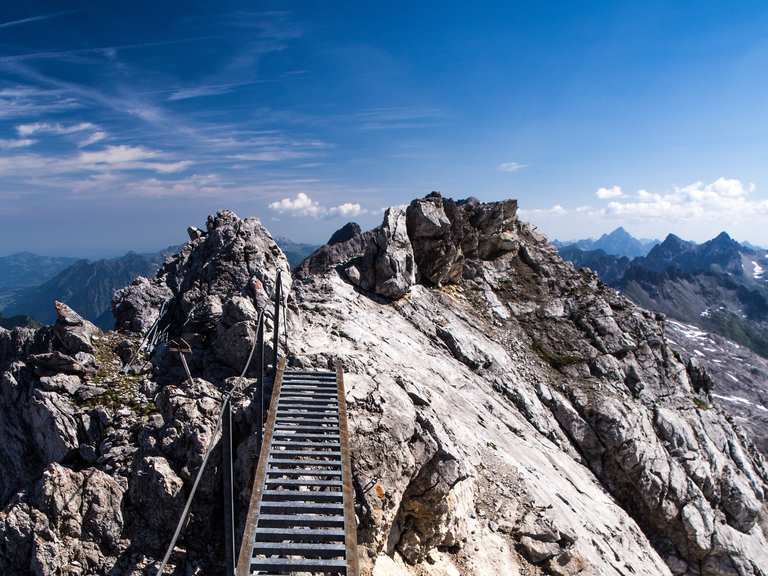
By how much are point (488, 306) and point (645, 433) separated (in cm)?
1740

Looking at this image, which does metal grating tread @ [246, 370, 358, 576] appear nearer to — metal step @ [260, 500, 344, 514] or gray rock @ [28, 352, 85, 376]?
metal step @ [260, 500, 344, 514]

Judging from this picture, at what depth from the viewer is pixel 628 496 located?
37156mm

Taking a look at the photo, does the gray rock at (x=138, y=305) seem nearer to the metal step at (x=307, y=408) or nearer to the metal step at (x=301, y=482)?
the metal step at (x=307, y=408)

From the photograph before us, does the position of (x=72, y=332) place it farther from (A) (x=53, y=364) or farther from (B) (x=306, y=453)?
(B) (x=306, y=453)

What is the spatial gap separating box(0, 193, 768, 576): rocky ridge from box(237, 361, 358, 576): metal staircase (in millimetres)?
1614

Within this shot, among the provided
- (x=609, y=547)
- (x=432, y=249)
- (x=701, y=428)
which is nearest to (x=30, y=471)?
(x=609, y=547)

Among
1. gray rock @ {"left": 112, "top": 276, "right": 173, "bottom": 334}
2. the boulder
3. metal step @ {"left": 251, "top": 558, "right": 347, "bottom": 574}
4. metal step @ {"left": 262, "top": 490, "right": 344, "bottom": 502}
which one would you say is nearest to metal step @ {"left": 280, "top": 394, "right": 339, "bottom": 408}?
metal step @ {"left": 262, "top": 490, "right": 344, "bottom": 502}

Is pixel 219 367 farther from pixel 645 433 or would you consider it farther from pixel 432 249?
→ pixel 645 433

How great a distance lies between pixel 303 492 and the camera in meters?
14.2

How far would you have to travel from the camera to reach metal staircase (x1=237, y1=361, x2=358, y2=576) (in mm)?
12289

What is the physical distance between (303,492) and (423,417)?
8212 millimetres

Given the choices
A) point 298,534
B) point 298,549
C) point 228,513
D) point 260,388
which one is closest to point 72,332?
point 260,388

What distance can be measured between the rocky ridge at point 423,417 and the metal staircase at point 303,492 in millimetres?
1614

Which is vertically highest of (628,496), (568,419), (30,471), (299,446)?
(299,446)
